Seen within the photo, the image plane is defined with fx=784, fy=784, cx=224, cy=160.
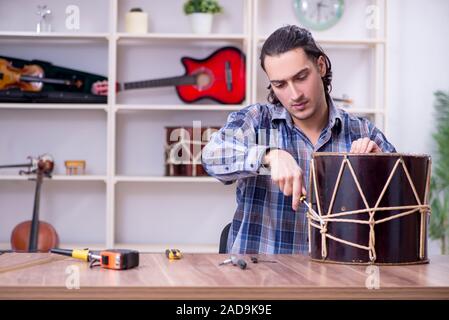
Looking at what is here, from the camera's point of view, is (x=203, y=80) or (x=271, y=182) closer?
(x=271, y=182)

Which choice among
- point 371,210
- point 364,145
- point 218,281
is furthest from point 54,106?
point 218,281

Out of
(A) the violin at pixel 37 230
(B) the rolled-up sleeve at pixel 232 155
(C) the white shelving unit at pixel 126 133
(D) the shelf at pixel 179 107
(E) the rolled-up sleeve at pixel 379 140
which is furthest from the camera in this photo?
(C) the white shelving unit at pixel 126 133

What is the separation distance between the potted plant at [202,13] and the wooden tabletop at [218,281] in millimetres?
2966

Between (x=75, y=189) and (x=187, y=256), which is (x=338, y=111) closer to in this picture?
(x=187, y=256)

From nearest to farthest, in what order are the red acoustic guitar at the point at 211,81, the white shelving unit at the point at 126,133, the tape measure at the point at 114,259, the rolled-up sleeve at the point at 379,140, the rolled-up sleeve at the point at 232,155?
the tape measure at the point at 114,259
the rolled-up sleeve at the point at 232,155
the rolled-up sleeve at the point at 379,140
the red acoustic guitar at the point at 211,81
the white shelving unit at the point at 126,133

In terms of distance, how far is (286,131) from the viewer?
242 centimetres

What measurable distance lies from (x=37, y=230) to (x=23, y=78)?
0.87 metres

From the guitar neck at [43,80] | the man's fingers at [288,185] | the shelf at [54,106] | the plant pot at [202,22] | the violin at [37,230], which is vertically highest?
the plant pot at [202,22]

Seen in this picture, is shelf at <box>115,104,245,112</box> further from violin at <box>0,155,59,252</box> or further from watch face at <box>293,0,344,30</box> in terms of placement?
watch face at <box>293,0,344,30</box>

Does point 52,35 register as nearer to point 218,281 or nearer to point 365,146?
point 365,146

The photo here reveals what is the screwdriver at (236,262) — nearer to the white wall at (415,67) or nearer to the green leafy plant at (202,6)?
the green leafy plant at (202,6)

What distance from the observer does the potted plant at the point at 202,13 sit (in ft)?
14.7

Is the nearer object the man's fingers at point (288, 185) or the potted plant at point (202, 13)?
the man's fingers at point (288, 185)

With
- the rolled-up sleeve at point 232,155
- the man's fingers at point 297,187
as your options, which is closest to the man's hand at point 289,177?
the man's fingers at point 297,187
